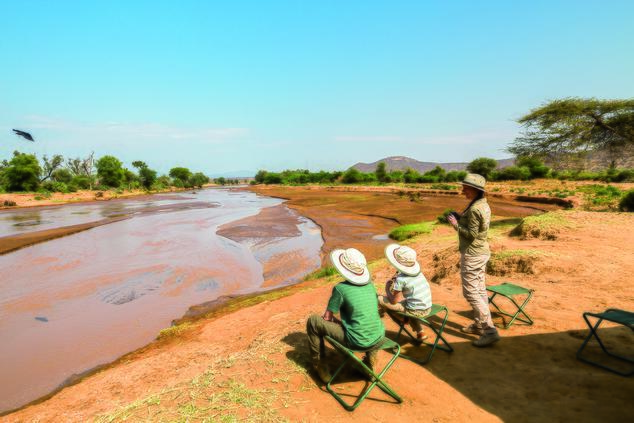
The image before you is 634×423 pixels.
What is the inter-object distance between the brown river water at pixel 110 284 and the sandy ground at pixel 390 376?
1.31 metres

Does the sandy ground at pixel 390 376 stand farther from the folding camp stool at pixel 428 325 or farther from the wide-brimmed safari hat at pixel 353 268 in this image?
the wide-brimmed safari hat at pixel 353 268

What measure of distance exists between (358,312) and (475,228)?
2175 millimetres

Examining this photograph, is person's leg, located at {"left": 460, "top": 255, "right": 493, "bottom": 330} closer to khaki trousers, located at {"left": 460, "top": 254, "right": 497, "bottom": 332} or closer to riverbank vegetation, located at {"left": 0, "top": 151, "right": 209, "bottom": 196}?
khaki trousers, located at {"left": 460, "top": 254, "right": 497, "bottom": 332}

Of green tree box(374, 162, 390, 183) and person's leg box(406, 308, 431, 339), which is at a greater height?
green tree box(374, 162, 390, 183)

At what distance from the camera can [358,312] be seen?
11.5 feet

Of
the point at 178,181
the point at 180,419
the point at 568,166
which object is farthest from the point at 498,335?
the point at 178,181

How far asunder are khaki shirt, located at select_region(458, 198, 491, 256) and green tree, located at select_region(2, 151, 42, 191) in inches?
3098

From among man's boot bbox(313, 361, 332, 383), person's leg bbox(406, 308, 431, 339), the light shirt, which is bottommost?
man's boot bbox(313, 361, 332, 383)

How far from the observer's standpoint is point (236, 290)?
426 inches

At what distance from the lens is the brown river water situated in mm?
6891

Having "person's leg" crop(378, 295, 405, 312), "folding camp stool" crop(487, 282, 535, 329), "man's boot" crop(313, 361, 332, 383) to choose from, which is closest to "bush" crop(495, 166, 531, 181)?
"folding camp stool" crop(487, 282, 535, 329)

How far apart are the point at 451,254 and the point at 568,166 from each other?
41.9 feet

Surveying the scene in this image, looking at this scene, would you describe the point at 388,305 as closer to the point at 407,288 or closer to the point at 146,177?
the point at 407,288

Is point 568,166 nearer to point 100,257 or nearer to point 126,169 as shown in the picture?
point 100,257
